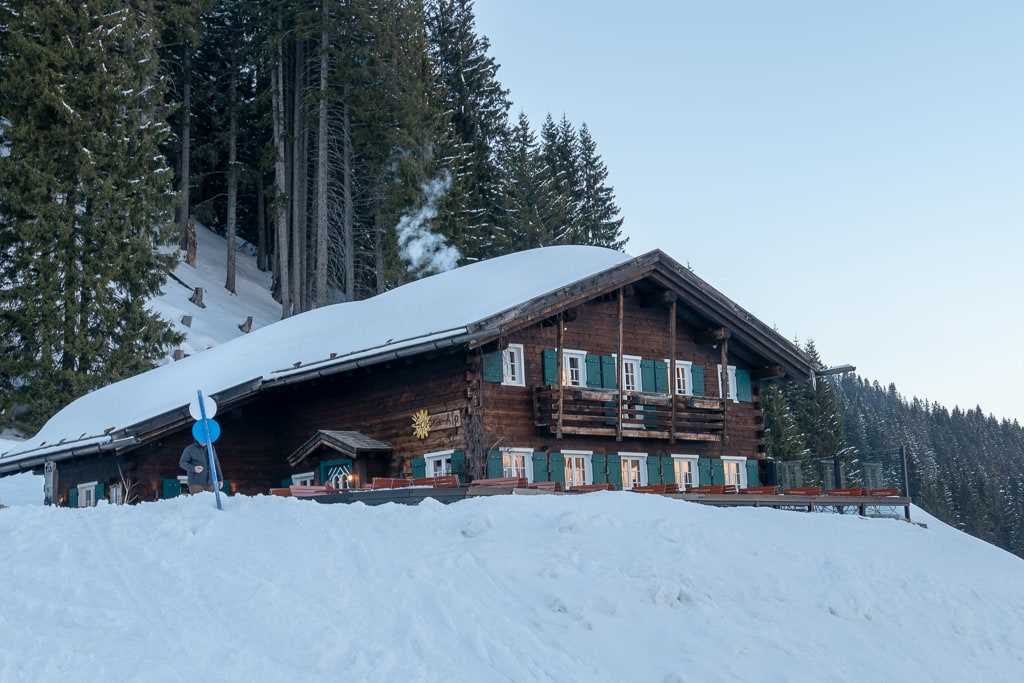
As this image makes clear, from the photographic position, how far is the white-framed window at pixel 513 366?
2473 centimetres

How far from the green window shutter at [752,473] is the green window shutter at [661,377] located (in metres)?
3.29

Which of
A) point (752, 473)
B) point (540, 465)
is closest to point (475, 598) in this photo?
point (540, 465)

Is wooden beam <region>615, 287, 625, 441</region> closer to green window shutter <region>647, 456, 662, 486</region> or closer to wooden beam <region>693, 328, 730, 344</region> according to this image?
green window shutter <region>647, 456, 662, 486</region>

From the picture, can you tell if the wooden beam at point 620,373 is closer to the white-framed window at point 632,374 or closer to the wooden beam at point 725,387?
the white-framed window at point 632,374

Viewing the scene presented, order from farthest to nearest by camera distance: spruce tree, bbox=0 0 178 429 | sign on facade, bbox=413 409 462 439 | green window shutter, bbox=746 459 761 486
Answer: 1. spruce tree, bbox=0 0 178 429
2. green window shutter, bbox=746 459 761 486
3. sign on facade, bbox=413 409 462 439

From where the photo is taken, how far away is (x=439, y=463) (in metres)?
24.2

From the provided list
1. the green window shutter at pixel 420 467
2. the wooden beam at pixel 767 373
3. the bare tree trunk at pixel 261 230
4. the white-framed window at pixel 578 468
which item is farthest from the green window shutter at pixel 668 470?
the bare tree trunk at pixel 261 230

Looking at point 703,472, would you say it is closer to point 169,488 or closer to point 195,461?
point 169,488

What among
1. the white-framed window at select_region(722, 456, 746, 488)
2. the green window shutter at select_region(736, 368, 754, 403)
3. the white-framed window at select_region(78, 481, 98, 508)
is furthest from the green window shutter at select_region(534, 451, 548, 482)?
the white-framed window at select_region(78, 481, 98, 508)

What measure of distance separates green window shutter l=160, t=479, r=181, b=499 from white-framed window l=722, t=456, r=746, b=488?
13252 mm

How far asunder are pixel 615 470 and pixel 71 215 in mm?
22612

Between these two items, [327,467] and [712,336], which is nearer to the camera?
[327,467]

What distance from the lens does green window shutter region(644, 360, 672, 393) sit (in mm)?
27453

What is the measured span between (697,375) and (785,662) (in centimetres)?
1699
